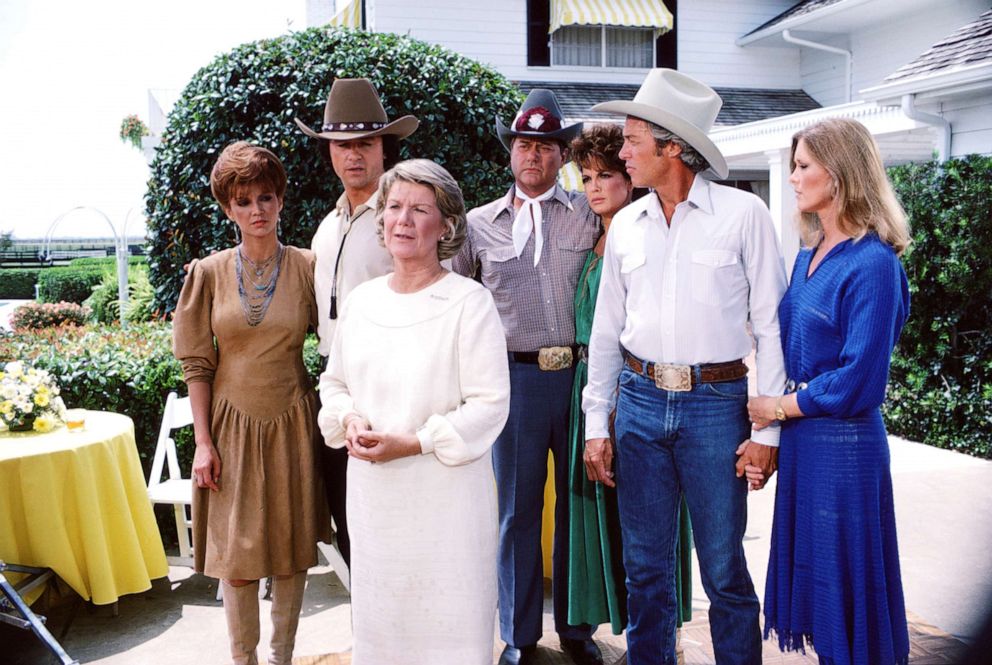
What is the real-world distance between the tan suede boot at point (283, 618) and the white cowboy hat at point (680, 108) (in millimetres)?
2058

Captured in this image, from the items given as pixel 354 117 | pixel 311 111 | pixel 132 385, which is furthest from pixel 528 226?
pixel 311 111

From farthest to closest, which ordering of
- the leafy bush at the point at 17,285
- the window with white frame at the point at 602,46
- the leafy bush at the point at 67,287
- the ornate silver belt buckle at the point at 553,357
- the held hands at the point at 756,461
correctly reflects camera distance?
the leafy bush at the point at 17,285 → the leafy bush at the point at 67,287 → the window with white frame at the point at 602,46 → the ornate silver belt buckle at the point at 553,357 → the held hands at the point at 756,461

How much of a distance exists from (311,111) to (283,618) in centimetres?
374

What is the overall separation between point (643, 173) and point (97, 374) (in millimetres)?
3632

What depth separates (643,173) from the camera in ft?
9.39

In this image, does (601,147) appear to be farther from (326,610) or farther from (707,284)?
(326,610)

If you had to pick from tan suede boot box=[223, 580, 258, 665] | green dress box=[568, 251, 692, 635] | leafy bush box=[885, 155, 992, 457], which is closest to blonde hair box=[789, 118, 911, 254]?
green dress box=[568, 251, 692, 635]

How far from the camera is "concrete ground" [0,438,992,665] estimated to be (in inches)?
150

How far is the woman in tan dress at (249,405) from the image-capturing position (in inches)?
119

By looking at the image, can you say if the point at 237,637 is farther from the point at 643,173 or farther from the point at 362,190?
the point at 643,173

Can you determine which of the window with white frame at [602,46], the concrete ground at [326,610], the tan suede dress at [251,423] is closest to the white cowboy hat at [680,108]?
the tan suede dress at [251,423]

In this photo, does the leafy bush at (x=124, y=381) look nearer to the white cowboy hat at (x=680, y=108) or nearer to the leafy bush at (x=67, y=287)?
the white cowboy hat at (x=680, y=108)

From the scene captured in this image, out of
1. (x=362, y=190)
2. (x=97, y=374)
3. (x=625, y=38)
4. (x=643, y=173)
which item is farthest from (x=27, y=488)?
(x=625, y=38)

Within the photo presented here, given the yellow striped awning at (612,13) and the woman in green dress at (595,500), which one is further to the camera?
the yellow striped awning at (612,13)
